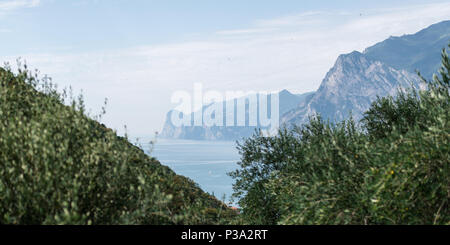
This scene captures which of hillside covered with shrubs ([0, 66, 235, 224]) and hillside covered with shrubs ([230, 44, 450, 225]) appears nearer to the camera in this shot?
hillside covered with shrubs ([0, 66, 235, 224])

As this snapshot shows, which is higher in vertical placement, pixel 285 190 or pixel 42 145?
pixel 42 145

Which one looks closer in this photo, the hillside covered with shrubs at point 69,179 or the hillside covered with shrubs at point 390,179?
the hillside covered with shrubs at point 69,179

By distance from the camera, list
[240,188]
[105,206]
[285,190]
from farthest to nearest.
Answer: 1. [240,188]
2. [285,190]
3. [105,206]

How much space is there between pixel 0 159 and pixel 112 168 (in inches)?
133

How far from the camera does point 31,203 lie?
10.8 meters

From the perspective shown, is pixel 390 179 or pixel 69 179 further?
pixel 390 179

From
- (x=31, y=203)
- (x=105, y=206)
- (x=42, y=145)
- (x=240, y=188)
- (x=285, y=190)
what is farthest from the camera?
(x=240, y=188)
